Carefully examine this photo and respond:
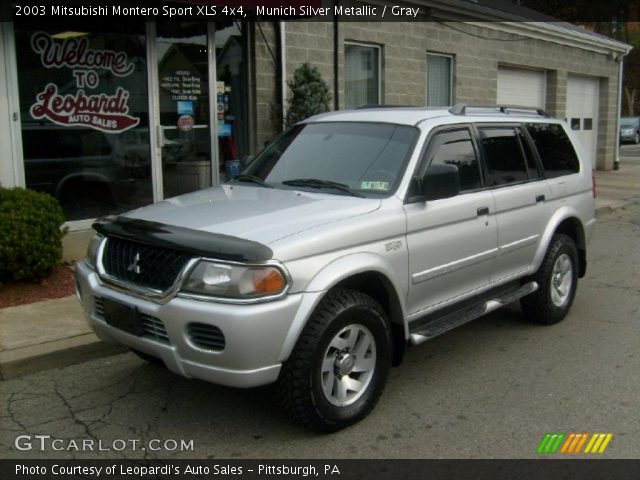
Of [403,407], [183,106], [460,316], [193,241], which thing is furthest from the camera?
[183,106]

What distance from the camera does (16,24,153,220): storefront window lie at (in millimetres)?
8086

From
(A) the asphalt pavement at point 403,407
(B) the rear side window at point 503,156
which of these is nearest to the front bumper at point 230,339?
(A) the asphalt pavement at point 403,407

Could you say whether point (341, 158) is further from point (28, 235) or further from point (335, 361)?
point (28, 235)

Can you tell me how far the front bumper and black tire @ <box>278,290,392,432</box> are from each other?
0.16m

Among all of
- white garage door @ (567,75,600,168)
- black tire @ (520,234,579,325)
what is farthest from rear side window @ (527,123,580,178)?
white garage door @ (567,75,600,168)

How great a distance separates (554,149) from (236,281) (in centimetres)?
372

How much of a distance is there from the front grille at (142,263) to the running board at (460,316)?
5.07ft

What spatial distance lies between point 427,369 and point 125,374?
83.9 inches

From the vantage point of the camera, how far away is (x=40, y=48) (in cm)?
805

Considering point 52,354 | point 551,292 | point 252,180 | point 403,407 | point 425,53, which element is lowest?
point 403,407

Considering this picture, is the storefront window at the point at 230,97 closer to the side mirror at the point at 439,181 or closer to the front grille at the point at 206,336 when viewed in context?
the side mirror at the point at 439,181

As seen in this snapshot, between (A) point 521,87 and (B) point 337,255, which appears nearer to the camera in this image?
(B) point 337,255

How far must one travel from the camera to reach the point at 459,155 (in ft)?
15.8

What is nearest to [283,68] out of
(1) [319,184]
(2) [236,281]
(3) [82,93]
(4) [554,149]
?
(3) [82,93]
